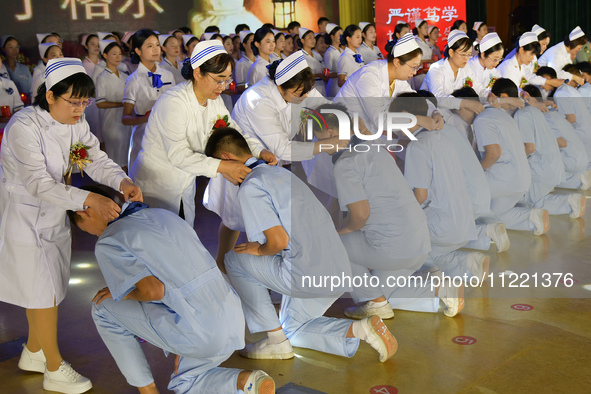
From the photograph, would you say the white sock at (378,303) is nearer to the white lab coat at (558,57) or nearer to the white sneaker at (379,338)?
the white sneaker at (379,338)

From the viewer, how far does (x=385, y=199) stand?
2.79m

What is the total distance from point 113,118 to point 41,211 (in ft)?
9.28

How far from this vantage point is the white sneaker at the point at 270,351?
255 cm

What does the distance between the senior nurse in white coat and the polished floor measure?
0.80ft

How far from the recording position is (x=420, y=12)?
9844 mm

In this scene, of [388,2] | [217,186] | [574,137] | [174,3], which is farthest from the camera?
[388,2]

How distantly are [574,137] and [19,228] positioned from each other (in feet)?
13.3

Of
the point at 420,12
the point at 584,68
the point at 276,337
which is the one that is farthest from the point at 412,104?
the point at 420,12

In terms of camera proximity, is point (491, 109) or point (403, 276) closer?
point (403, 276)

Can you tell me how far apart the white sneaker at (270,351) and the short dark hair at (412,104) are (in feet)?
4.63

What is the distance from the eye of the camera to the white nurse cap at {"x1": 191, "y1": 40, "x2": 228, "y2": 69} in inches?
107

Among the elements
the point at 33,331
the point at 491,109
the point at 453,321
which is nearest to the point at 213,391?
the point at 33,331

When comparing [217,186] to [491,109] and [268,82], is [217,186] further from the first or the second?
[491,109]

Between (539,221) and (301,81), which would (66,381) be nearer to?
(301,81)
